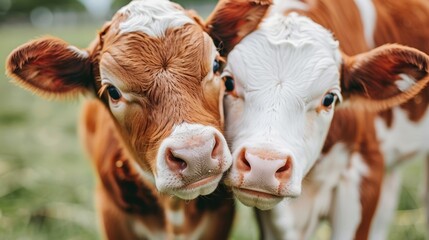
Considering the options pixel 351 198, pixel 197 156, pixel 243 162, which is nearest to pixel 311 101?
pixel 243 162

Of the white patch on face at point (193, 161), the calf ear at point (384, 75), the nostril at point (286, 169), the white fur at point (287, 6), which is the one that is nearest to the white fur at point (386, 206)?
the calf ear at point (384, 75)

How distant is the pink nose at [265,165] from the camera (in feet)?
9.33

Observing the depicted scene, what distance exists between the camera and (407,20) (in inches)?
173

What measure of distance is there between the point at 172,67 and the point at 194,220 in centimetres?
119

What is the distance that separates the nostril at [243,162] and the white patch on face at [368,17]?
5.10 feet

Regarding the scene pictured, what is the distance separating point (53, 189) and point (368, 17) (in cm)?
350

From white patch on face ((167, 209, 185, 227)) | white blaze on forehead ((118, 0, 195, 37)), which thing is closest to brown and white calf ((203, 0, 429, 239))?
white blaze on forehead ((118, 0, 195, 37))

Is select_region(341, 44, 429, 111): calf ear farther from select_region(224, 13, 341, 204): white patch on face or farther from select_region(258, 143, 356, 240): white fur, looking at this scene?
select_region(258, 143, 356, 240): white fur

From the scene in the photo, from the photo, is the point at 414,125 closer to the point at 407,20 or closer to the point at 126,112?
the point at 407,20

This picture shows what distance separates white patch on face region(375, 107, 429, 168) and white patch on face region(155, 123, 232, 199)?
4.98 ft

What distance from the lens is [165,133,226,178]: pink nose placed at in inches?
108

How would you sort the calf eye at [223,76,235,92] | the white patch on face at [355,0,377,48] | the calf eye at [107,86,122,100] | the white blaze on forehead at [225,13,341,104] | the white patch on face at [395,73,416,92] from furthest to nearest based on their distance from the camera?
the white patch on face at [355,0,377,48] → the white patch on face at [395,73,416,92] → the calf eye at [223,76,235,92] → the white blaze on forehead at [225,13,341,104] → the calf eye at [107,86,122,100]

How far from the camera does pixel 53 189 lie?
6.30 m

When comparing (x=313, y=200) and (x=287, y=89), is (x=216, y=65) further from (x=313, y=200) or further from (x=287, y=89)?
(x=313, y=200)
